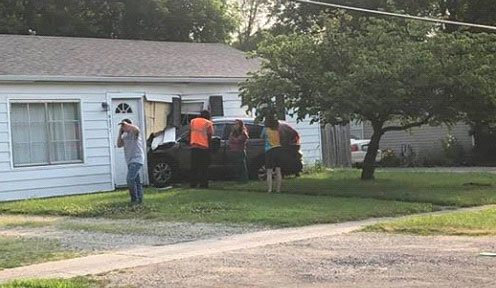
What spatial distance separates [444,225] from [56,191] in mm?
9704

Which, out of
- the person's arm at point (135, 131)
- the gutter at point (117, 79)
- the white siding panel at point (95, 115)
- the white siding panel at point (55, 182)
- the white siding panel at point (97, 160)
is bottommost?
the white siding panel at point (55, 182)

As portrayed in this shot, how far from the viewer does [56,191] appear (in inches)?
698

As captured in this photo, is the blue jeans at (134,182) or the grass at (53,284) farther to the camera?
the blue jeans at (134,182)

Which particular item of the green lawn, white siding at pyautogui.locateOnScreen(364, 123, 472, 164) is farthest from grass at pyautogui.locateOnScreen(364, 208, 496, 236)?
white siding at pyautogui.locateOnScreen(364, 123, 472, 164)

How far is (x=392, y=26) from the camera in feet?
56.2

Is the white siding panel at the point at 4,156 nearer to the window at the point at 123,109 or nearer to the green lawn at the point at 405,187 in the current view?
the window at the point at 123,109

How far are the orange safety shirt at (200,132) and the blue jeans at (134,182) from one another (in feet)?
8.70

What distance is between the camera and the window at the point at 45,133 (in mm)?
17312

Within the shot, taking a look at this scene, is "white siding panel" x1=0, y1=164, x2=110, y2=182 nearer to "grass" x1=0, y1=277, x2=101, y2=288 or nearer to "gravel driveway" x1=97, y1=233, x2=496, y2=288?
"gravel driveway" x1=97, y1=233, x2=496, y2=288

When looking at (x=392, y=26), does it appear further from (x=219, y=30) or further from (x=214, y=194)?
(x=219, y=30)

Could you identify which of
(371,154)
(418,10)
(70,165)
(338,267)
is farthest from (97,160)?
(418,10)

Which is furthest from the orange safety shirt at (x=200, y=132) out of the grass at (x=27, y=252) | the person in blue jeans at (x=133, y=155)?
the grass at (x=27, y=252)

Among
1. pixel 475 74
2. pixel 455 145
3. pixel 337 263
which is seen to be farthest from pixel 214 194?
pixel 455 145

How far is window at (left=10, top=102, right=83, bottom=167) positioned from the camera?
1731 centimetres
